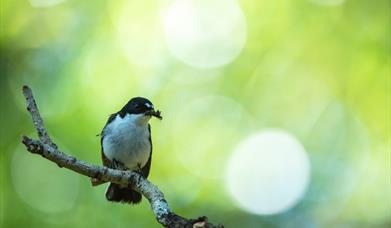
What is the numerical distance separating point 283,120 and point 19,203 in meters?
5.51

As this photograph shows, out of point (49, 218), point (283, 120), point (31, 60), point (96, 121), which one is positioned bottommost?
point (49, 218)

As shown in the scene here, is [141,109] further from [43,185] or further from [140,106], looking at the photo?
[43,185]

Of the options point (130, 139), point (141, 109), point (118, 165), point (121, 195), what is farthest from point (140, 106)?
point (121, 195)

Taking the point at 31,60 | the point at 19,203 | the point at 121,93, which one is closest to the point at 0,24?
the point at 31,60

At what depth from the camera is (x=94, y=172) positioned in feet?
15.3

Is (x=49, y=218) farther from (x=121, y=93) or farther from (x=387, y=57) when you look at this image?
(x=387, y=57)

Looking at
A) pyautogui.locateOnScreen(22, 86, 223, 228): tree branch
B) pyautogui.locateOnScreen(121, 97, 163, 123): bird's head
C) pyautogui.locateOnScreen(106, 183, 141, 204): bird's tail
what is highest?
pyautogui.locateOnScreen(121, 97, 163, 123): bird's head

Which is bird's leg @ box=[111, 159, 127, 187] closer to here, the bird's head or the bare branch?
the bird's head

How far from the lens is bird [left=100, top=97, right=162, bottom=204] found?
7.26 metres

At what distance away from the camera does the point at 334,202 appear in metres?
10.8

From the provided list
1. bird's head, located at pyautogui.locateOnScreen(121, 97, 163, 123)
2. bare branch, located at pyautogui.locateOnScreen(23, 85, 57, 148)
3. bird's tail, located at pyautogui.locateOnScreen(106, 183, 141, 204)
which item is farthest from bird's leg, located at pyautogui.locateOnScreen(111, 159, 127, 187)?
bare branch, located at pyautogui.locateOnScreen(23, 85, 57, 148)

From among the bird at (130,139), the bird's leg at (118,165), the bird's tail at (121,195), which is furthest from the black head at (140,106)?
the bird's tail at (121,195)

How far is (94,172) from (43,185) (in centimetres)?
634

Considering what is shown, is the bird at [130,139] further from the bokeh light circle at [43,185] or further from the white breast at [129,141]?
the bokeh light circle at [43,185]
